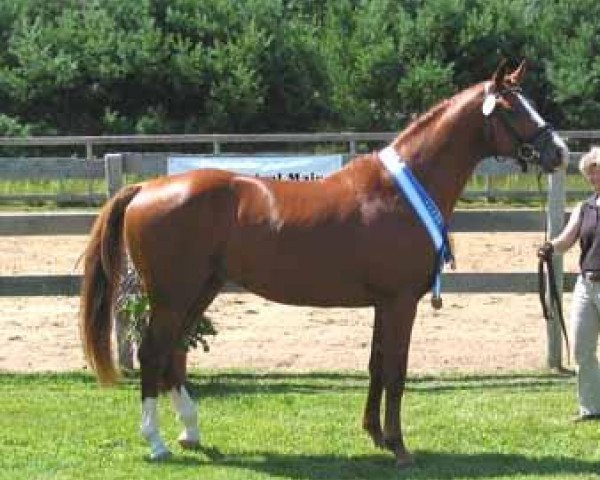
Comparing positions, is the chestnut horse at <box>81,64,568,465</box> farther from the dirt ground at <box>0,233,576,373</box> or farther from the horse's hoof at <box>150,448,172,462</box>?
the dirt ground at <box>0,233,576,373</box>

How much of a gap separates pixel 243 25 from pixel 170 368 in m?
19.2

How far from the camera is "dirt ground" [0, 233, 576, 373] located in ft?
29.5

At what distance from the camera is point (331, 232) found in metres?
6.21

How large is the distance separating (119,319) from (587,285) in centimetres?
327

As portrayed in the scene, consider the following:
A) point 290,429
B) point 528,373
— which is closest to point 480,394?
point 528,373

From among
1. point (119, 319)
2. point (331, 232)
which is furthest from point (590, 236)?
point (119, 319)

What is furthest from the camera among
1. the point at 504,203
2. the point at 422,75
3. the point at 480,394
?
the point at 422,75

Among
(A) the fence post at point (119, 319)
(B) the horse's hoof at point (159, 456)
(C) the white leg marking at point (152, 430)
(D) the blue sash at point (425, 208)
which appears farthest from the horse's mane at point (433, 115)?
(A) the fence post at point (119, 319)

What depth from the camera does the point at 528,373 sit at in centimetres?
859

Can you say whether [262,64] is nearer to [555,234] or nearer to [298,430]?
[555,234]

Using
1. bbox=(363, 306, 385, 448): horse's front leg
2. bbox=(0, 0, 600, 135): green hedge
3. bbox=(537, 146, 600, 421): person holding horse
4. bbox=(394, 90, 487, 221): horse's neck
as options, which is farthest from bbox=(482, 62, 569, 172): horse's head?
bbox=(0, 0, 600, 135): green hedge

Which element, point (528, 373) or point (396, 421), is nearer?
point (396, 421)

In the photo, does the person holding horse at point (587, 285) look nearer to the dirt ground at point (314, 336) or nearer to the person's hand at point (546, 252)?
the person's hand at point (546, 252)

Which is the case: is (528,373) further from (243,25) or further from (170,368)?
(243,25)
